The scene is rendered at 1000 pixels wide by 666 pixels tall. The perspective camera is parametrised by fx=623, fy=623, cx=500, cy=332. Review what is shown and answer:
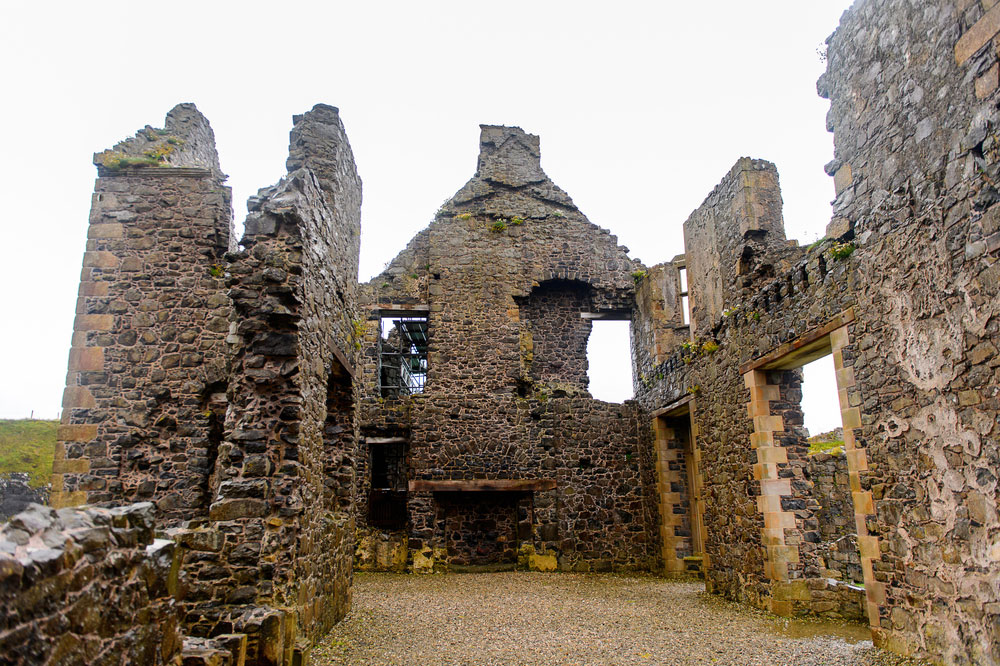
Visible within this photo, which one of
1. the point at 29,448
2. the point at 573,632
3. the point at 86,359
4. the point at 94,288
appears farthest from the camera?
the point at 29,448

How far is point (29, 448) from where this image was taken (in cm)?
1634

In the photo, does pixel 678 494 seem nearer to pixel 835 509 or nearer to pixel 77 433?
pixel 835 509

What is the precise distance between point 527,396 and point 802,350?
7848 millimetres

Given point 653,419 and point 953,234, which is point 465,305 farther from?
point 953,234

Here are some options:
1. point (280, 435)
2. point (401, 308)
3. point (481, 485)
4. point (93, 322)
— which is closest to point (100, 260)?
point (93, 322)

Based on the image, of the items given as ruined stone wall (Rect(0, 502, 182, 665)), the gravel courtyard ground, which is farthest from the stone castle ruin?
the gravel courtyard ground

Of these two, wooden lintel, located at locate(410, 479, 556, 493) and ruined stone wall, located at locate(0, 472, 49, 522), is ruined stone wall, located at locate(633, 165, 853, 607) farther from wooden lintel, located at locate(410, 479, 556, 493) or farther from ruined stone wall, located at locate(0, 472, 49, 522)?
ruined stone wall, located at locate(0, 472, 49, 522)

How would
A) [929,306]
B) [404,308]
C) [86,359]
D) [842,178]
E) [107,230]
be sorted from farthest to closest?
1. [404,308]
2. [107,230]
3. [86,359]
4. [842,178]
5. [929,306]

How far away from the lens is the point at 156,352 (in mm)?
8477

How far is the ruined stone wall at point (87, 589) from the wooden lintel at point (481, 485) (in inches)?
371

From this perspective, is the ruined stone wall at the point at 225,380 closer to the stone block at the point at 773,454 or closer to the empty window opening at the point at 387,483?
the stone block at the point at 773,454

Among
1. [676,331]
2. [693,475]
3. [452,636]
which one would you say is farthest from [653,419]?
[452,636]

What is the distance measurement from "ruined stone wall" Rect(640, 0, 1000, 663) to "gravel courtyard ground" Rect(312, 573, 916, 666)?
0.75 m

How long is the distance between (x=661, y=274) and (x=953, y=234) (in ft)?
34.2
